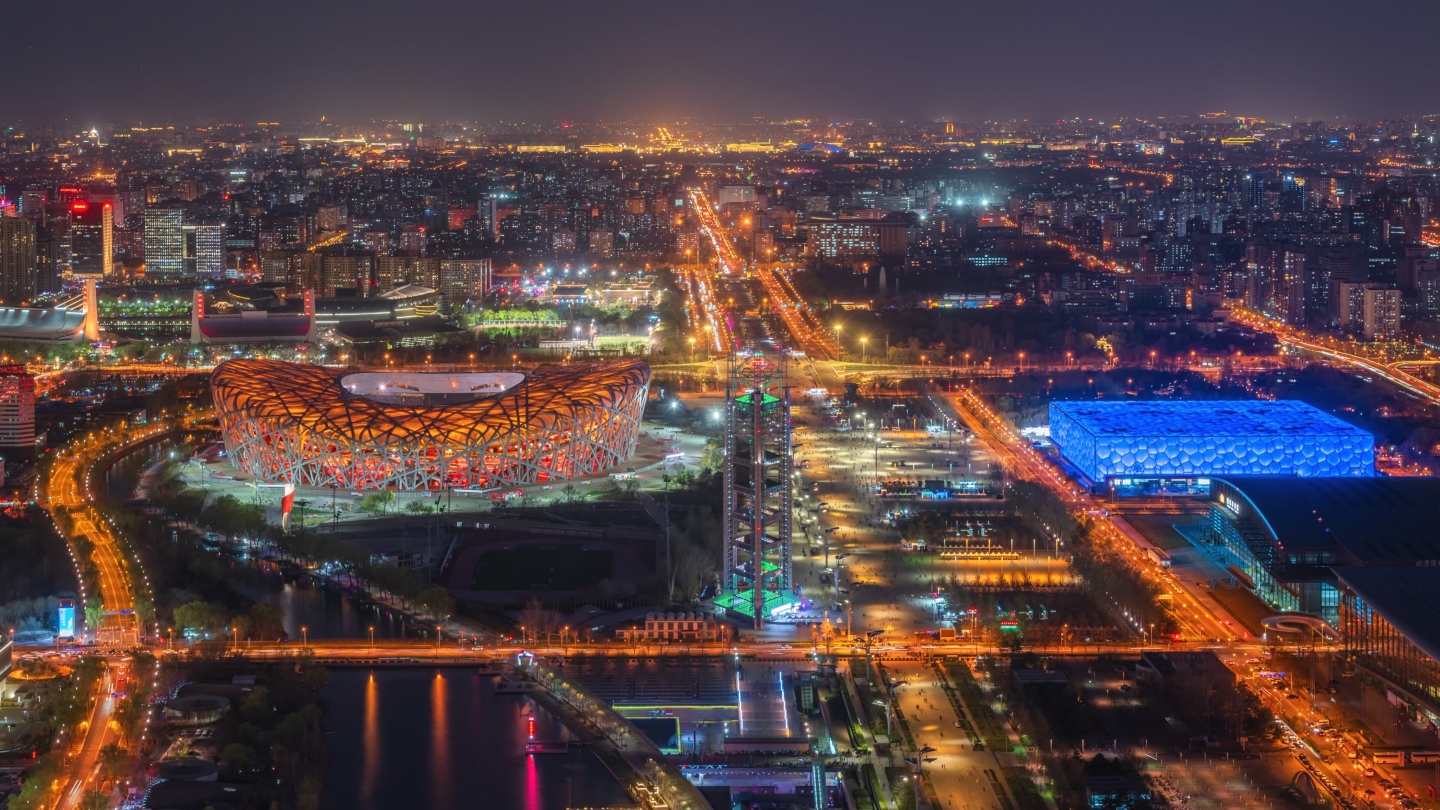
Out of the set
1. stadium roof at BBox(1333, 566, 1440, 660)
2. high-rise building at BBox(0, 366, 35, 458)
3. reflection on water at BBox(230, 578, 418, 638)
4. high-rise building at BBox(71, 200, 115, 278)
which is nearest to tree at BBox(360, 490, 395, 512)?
reflection on water at BBox(230, 578, 418, 638)

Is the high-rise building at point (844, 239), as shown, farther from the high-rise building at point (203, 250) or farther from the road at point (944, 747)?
the road at point (944, 747)

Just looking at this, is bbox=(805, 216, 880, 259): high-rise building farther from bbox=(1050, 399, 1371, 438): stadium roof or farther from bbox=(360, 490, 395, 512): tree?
bbox=(360, 490, 395, 512): tree

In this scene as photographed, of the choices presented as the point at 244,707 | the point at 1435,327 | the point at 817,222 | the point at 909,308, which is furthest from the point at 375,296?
the point at 244,707

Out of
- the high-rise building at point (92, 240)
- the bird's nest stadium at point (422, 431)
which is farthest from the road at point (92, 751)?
the high-rise building at point (92, 240)

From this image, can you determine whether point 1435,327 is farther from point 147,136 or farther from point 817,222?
point 147,136

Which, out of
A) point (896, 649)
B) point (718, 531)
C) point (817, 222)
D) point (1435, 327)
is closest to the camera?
point (896, 649)

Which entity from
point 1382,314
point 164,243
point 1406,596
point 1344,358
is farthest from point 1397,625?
point 164,243
